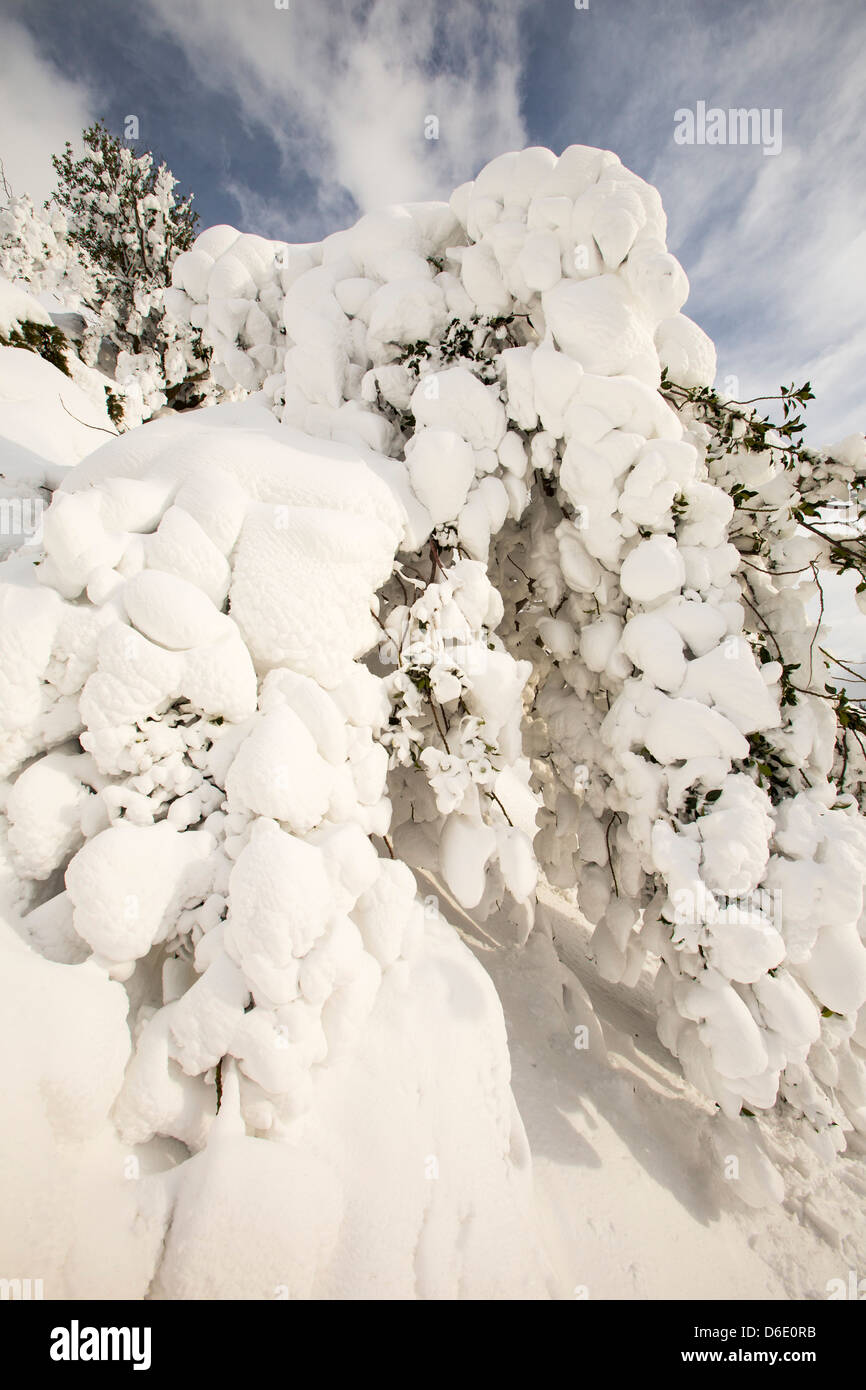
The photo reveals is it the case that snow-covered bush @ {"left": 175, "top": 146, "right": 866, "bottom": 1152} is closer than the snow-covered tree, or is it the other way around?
the snow-covered tree

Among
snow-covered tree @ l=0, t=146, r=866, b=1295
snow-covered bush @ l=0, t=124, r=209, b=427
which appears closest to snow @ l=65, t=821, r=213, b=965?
snow-covered tree @ l=0, t=146, r=866, b=1295

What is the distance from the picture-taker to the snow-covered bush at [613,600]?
223cm

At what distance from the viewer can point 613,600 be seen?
2.92 metres

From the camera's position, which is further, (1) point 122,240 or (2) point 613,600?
(1) point 122,240

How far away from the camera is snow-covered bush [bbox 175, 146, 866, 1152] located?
2234mm
